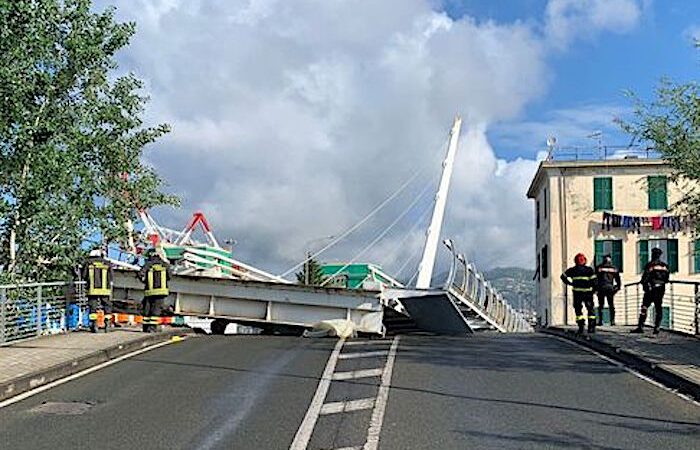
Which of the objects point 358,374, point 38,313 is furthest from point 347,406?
point 38,313

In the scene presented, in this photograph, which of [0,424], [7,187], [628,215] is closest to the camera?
[0,424]

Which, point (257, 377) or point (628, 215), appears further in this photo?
point (628, 215)

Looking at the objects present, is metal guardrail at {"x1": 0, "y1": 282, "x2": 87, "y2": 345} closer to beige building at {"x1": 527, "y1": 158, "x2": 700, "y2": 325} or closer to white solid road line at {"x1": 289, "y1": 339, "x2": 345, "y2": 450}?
white solid road line at {"x1": 289, "y1": 339, "x2": 345, "y2": 450}

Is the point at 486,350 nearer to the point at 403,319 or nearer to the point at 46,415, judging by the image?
the point at 46,415

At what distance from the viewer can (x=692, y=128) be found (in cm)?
1688

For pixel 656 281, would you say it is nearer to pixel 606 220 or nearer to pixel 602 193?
pixel 606 220

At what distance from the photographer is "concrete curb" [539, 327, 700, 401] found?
11.3 metres

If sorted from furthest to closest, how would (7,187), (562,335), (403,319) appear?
(403,319)
(562,335)
(7,187)

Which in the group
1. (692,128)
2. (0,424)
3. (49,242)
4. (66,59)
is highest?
(66,59)

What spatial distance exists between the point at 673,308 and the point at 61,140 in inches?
645

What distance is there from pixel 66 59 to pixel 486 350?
11338 mm

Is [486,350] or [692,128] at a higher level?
[692,128]

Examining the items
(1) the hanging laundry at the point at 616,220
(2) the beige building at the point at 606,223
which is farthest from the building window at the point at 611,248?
(1) the hanging laundry at the point at 616,220

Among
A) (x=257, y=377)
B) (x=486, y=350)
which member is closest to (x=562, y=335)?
(x=486, y=350)
